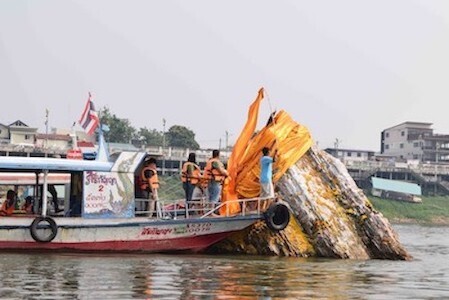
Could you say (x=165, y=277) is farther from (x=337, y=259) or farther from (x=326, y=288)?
(x=337, y=259)

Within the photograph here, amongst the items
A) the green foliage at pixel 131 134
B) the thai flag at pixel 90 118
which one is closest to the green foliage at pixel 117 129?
the green foliage at pixel 131 134

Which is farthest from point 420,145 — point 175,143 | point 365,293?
point 365,293

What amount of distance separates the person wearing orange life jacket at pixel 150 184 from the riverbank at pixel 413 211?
6776cm

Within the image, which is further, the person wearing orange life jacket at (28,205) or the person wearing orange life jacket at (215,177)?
the person wearing orange life jacket at (215,177)

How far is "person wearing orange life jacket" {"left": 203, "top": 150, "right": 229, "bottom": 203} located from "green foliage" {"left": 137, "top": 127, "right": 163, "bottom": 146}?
107535mm

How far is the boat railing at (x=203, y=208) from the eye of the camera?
2119 cm

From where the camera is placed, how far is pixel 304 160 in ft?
75.5

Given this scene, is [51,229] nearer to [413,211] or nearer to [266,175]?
[266,175]

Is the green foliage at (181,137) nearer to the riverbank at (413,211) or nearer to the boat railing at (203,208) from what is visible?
the riverbank at (413,211)

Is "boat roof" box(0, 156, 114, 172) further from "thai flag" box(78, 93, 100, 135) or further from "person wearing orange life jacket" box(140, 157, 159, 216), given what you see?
"thai flag" box(78, 93, 100, 135)

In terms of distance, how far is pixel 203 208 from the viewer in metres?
22.0

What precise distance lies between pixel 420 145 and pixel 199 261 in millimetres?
115465

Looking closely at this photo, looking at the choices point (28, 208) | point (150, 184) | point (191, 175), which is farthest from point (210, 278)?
point (28, 208)

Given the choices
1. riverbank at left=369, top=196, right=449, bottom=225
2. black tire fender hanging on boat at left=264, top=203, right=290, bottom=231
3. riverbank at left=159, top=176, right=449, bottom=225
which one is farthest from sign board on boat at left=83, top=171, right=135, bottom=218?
riverbank at left=369, top=196, right=449, bottom=225
